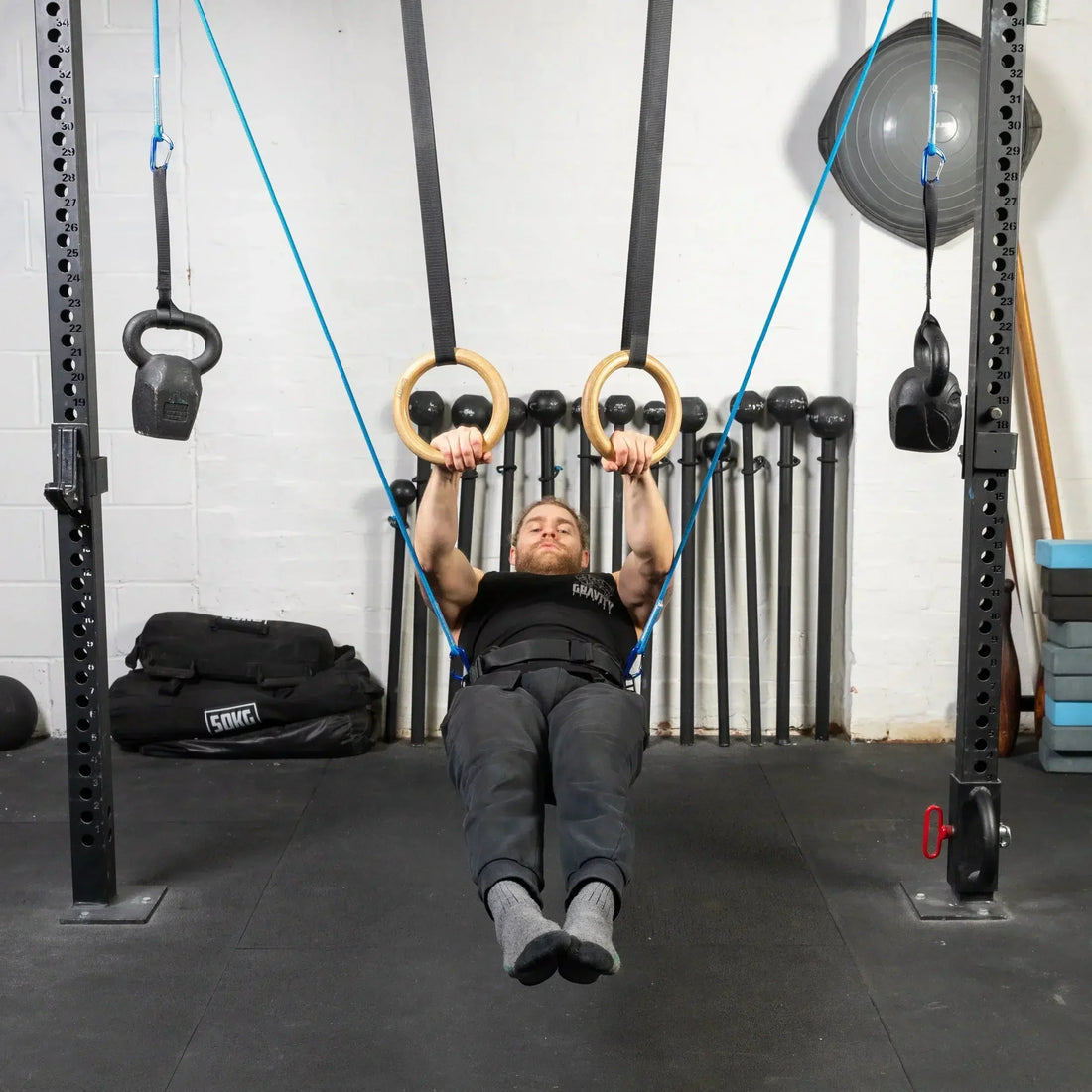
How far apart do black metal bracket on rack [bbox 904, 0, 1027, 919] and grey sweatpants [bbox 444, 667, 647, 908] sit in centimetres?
82

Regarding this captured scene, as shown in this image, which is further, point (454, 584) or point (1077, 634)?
point (1077, 634)

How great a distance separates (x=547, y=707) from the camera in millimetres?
2709

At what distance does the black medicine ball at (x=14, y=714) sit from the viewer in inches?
157

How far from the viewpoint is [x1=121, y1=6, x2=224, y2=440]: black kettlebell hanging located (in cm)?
264

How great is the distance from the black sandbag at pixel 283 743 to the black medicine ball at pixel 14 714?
16.6 inches

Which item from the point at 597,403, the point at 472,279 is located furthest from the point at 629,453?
the point at 472,279

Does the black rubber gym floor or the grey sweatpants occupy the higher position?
the grey sweatpants

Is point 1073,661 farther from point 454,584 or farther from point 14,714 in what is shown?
point 14,714

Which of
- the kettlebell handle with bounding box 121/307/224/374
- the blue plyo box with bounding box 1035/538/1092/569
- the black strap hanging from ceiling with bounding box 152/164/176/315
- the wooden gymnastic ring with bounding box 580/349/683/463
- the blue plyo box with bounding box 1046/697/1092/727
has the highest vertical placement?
the black strap hanging from ceiling with bounding box 152/164/176/315

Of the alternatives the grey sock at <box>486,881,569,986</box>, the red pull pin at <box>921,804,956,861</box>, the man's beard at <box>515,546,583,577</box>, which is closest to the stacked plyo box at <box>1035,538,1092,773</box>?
the red pull pin at <box>921,804,956,861</box>

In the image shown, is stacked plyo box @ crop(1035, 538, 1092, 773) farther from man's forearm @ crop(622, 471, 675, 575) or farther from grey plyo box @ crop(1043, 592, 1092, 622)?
man's forearm @ crop(622, 471, 675, 575)

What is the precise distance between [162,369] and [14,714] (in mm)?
1883

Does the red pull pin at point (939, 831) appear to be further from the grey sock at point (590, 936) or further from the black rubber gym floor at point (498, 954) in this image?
the grey sock at point (590, 936)

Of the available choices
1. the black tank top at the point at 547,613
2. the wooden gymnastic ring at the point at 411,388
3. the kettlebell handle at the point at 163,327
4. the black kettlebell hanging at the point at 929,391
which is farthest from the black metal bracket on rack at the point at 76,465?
the black kettlebell hanging at the point at 929,391
